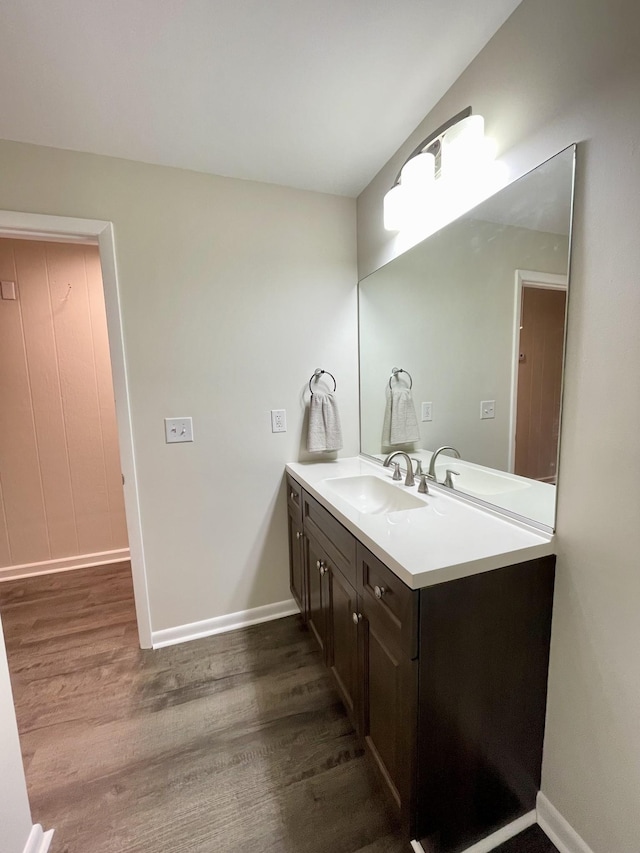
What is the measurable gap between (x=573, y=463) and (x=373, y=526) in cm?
59

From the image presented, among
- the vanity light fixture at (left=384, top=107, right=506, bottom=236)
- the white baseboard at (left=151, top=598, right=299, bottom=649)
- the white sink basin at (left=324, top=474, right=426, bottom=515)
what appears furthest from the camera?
the white baseboard at (left=151, top=598, right=299, bottom=649)

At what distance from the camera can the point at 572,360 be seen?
0.97 meters

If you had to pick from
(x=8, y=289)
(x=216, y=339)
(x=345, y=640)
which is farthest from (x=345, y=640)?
(x=8, y=289)

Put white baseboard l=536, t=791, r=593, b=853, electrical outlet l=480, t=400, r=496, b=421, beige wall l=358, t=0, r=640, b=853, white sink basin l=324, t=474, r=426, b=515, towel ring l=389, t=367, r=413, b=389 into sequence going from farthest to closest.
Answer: towel ring l=389, t=367, r=413, b=389
white sink basin l=324, t=474, r=426, b=515
electrical outlet l=480, t=400, r=496, b=421
white baseboard l=536, t=791, r=593, b=853
beige wall l=358, t=0, r=640, b=853

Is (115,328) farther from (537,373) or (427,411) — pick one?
(537,373)

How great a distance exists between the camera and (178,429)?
6.01 feet

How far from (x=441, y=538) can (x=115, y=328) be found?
5.48ft

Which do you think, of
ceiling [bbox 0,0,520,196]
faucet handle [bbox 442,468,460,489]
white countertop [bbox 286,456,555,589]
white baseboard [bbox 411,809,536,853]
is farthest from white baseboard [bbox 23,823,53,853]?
ceiling [bbox 0,0,520,196]

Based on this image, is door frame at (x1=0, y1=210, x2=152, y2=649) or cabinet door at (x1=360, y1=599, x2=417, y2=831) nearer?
cabinet door at (x1=360, y1=599, x2=417, y2=831)

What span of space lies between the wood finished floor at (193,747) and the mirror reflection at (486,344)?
1100mm

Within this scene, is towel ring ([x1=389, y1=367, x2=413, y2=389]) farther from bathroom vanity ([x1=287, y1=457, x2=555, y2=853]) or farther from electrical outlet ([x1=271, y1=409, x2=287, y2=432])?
bathroom vanity ([x1=287, y1=457, x2=555, y2=853])

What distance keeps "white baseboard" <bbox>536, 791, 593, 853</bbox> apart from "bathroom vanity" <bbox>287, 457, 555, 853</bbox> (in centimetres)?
4

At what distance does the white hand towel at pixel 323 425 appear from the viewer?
1982 millimetres

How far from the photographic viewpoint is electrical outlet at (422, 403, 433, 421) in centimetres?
167
